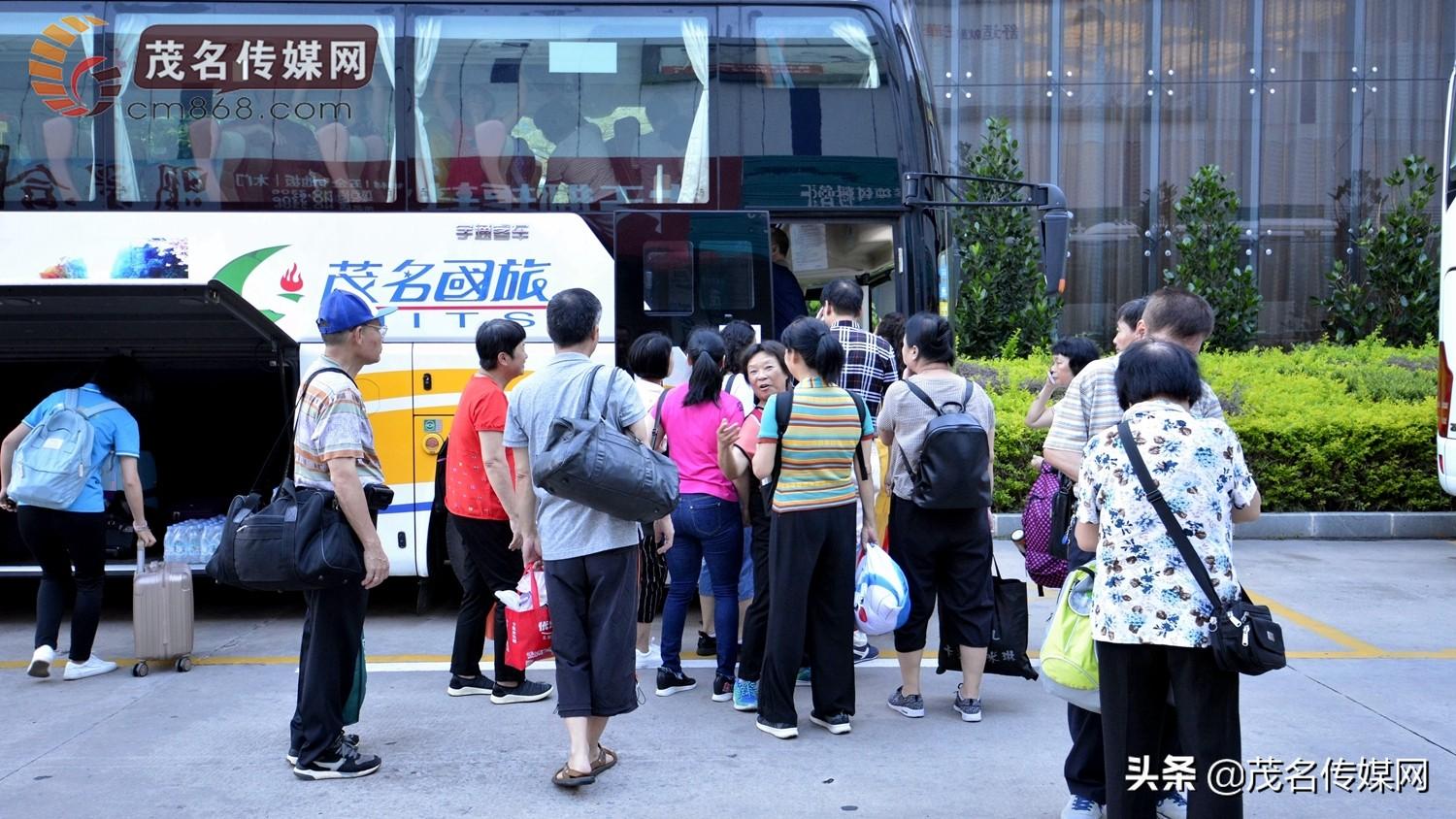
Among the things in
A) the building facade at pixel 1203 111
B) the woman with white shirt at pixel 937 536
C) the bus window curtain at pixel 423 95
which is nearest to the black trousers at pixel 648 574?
the woman with white shirt at pixel 937 536

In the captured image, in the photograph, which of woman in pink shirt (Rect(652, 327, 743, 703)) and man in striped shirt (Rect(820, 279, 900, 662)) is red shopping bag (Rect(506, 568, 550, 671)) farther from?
man in striped shirt (Rect(820, 279, 900, 662))

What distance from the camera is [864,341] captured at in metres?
6.42

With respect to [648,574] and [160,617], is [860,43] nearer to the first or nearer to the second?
[648,574]

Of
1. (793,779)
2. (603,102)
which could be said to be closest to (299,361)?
(603,102)

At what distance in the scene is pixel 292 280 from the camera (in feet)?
24.2

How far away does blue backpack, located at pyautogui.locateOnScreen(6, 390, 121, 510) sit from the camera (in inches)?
239

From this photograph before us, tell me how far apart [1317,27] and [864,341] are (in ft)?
48.6

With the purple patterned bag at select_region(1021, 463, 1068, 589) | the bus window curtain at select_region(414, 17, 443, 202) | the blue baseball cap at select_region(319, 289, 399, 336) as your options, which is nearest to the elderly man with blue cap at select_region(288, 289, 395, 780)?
the blue baseball cap at select_region(319, 289, 399, 336)

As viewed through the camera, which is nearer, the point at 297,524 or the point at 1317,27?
the point at 297,524

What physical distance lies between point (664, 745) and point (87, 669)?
10.4 ft

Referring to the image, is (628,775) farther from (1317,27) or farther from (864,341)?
(1317,27)

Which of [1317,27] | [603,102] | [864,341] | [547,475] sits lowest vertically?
[547,475]

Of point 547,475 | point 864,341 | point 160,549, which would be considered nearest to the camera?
point 547,475

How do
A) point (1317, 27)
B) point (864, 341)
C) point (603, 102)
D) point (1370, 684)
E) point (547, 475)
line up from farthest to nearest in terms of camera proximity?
point (1317, 27), point (603, 102), point (864, 341), point (1370, 684), point (547, 475)
